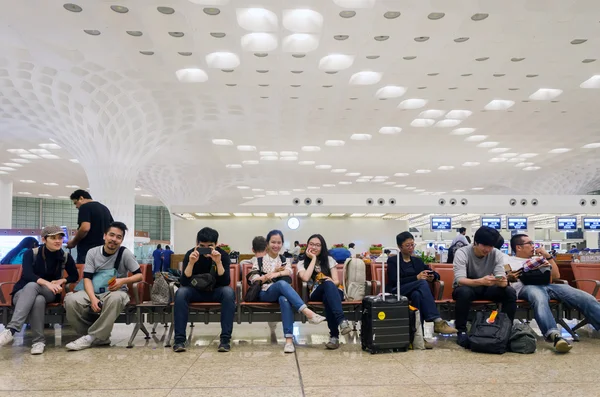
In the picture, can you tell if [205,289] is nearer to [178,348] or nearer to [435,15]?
[178,348]

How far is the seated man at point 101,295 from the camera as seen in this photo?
557cm

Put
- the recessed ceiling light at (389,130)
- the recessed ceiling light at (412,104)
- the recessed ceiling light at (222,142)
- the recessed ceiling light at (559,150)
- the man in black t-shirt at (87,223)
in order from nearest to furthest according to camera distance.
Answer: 1. the man in black t-shirt at (87,223)
2. the recessed ceiling light at (412,104)
3. the recessed ceiling light at (389,130)
4. the recessed ceiling light at (222,142)
5. the recessed ceiling light at (559,150)

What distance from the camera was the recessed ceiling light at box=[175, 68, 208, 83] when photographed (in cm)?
1312

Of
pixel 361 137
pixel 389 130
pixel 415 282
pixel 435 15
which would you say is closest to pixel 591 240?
pixel 361 137

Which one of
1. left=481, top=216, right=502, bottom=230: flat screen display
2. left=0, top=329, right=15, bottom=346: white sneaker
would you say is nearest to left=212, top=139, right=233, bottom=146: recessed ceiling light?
left=481, top=216, right=502, bottom=230: flat screen display

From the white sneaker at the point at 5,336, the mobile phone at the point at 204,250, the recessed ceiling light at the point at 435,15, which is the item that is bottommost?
the white sneaker at the point at 5,336

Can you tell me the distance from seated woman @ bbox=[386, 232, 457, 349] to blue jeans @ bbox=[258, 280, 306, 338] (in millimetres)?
1129

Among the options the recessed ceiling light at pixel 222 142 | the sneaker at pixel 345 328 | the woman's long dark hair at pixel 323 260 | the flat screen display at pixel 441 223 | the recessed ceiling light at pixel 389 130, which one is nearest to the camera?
the sneaker at pixel 345 328

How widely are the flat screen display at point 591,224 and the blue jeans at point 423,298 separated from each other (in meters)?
22.1

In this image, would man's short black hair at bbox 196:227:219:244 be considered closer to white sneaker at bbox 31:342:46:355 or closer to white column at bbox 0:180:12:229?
white sneaker at bbox 31:342:46:355

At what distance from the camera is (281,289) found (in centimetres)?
572

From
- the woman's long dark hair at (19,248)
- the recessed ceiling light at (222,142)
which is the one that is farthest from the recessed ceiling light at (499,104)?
the woman's long dark hair at (19,248)

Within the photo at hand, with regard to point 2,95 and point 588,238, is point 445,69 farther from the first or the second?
point 588,238

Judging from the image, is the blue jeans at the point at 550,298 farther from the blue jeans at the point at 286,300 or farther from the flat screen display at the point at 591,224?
the flat screen display at the point at 591,224
